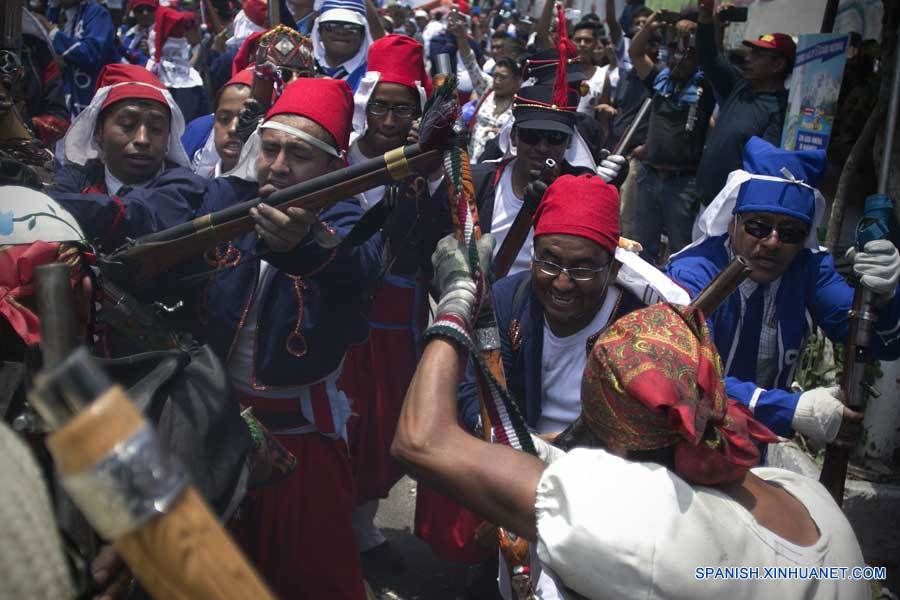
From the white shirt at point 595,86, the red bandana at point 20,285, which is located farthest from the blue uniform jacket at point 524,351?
the white shirt at point 595,86

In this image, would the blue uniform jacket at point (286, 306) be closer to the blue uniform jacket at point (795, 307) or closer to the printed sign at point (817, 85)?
the blue uniform jacket at point (795, 307)

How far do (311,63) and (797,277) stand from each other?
267 centimetres

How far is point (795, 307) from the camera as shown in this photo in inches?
130

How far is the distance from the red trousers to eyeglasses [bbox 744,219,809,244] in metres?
1.93

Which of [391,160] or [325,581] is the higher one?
[391,160]

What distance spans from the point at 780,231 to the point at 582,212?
3.24 ft

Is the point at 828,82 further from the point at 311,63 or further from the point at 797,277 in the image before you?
the point at 311,63

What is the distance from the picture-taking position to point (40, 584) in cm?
81

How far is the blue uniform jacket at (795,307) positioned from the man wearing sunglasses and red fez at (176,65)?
4.86 meters

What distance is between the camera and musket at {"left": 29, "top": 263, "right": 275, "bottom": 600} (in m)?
0.76

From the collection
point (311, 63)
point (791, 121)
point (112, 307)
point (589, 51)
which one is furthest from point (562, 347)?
point (589, 51)

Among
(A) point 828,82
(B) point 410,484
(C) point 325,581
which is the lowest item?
(B) point 410,484

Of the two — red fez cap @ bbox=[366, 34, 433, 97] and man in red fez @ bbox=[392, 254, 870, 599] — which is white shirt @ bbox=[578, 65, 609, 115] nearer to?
red fez cap @ bbox=[366, 34, 433, 97]

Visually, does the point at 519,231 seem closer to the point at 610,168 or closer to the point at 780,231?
the point at 780,231
